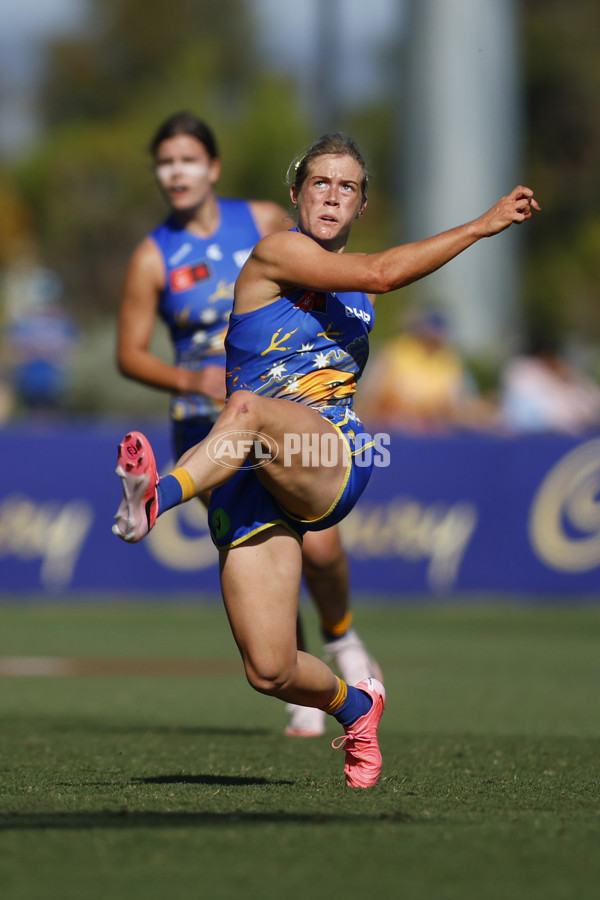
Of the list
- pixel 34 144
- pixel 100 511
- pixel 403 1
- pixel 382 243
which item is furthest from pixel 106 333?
pixel 34 144

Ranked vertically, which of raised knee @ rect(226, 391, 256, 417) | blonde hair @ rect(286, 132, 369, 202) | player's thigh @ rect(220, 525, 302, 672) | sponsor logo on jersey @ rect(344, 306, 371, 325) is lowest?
player's thigh @ rect(220, 525, 302, 672)

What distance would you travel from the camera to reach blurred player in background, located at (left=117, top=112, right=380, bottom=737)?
6.62 meters

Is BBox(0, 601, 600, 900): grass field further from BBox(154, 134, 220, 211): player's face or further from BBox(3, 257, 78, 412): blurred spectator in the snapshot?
BBox(3, 257, 78, 412): blurred spectator

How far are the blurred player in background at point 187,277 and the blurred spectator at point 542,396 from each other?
7081mm

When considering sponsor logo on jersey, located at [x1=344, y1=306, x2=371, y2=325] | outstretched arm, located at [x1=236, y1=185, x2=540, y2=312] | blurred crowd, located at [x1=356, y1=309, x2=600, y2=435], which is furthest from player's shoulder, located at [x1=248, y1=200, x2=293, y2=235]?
blurred crowd, located at [x1=356, y1=309, x2=600, y2=435]

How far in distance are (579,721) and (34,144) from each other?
51.3 meters

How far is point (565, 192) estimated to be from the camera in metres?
46.2

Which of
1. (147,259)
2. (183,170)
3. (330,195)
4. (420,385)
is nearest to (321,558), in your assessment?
(147,259)

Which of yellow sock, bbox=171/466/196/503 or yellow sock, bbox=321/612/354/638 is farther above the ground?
yellow sock, bbox=171/466/196/503

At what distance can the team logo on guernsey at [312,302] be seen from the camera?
479 centimetres

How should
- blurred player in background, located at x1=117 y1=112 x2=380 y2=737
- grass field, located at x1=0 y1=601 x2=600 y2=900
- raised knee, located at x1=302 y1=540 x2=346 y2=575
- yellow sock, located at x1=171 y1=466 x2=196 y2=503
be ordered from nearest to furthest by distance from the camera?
grass field, located at x1=0 y1=601 x2=600 y2=900, yellow sock, located at x1=171 y1=466 x2=196 y2=503, raised knee, located at x1=302 y1=540 x2=346 y2=575, blurred player in background, located at x1=117 y1=112 x2=380 y2=737

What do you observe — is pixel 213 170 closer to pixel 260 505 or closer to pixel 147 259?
pixel 147 259

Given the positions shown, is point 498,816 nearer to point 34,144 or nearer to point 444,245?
point 444,245

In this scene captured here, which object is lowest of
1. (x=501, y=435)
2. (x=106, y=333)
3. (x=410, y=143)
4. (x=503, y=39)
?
(x=501, y=435)
